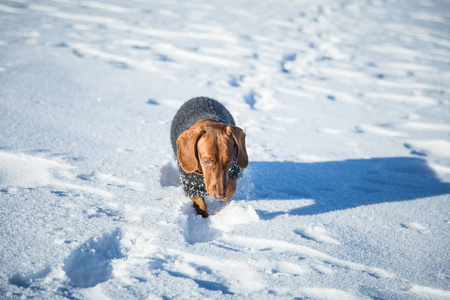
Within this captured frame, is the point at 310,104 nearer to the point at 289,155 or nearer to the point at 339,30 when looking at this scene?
the point at 289,155

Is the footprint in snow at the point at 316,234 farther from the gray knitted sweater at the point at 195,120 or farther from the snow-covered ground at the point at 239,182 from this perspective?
the gray knitted sweater at the point at 195,120

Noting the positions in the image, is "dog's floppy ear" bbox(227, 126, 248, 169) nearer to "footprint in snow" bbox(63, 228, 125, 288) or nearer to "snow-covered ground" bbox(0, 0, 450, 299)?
"snow-covered ground" bbox(0, 0, 450, 299)

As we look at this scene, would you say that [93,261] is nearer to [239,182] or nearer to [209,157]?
[209,157]

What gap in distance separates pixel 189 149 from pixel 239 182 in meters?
0.85

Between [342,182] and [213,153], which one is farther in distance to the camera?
[342,182]

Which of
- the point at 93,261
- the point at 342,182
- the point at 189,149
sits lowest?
the point at 93,261

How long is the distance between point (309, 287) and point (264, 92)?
3.02m

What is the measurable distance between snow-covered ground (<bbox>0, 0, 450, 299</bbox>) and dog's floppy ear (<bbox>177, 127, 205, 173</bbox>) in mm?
405

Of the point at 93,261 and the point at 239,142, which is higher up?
the point at 239,142

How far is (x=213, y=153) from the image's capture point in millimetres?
1751

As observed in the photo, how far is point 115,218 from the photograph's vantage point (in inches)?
78.3

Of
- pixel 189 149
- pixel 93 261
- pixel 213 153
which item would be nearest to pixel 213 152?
pixel 213 153

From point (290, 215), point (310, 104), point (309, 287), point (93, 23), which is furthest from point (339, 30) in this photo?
point (309, 287)

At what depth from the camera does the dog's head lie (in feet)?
5.80
